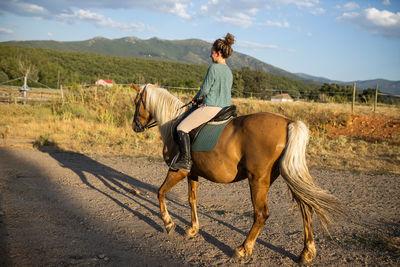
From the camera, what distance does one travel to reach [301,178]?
3.53 metres

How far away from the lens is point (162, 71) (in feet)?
241

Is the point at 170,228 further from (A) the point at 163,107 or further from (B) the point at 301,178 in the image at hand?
(B) the point at 301,178

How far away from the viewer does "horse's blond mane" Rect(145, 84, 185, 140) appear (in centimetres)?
468

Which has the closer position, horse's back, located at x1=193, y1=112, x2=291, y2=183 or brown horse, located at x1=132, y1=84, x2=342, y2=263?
brown horse, located at x1=132, y1=84, x2=342, y2=263

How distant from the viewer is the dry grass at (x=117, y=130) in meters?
9.95

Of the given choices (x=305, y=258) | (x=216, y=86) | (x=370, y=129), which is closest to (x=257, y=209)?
(x=305, y=258)

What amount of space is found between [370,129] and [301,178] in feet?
39.6

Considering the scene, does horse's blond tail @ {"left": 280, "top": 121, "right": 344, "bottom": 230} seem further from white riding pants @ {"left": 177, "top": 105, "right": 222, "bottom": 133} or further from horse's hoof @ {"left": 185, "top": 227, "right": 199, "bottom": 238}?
horse's hoof @ {"left": 185, "top": 227, "right": 199, "bottom": 238}

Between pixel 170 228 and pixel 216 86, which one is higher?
pixel 216 86

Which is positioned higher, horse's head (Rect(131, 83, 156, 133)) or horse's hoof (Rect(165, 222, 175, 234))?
horse's head (Rect(131, 83, 156, 133))

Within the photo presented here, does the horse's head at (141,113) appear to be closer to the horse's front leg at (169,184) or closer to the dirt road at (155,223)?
the horse's front leg at (169,184)

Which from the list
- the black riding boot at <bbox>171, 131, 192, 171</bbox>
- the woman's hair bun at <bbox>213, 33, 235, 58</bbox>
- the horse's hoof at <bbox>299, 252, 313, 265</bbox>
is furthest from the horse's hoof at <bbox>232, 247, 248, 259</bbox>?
the woman's hair bun at <bbox>213, 33, 235, 58</bbox>

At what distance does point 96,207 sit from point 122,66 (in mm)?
69464

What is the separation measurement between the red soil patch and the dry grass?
323 mm
